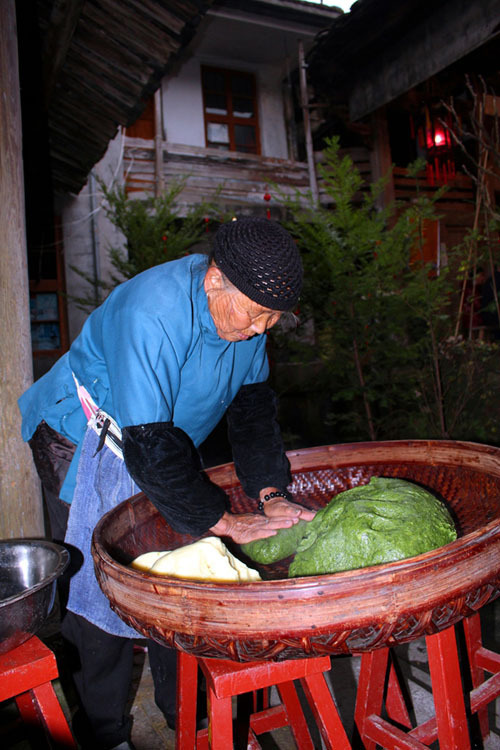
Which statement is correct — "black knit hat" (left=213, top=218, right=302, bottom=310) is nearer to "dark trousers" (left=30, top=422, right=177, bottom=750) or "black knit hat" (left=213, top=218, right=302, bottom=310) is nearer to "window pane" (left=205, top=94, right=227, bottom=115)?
"dark trousers" (left=30, top=422, right=177, bottom=750)

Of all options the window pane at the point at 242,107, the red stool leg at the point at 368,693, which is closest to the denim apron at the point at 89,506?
the red stool leg at the point at 368,693

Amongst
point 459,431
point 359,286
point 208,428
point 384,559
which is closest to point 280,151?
point 359,286

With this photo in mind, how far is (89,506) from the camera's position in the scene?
2.20m

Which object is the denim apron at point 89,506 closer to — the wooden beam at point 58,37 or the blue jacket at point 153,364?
the blue jacket at point 153,364

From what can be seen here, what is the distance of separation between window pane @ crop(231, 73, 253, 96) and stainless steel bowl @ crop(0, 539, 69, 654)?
12292 mm

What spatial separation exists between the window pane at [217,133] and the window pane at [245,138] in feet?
0.80

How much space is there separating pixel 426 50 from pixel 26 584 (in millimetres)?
6166

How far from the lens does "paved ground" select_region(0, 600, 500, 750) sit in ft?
8.04

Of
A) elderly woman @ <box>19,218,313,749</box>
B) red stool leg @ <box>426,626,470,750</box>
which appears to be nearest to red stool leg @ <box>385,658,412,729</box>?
red stool leg @ <box>426,626,470,750</box>

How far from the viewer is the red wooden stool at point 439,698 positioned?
63.1 inches

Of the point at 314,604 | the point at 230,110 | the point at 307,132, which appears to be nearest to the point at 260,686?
the point at 314,604

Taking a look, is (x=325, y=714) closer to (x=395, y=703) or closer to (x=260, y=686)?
(x=260, y=686)

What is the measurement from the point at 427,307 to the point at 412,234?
3.47ft

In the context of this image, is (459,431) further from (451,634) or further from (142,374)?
(142,374)
